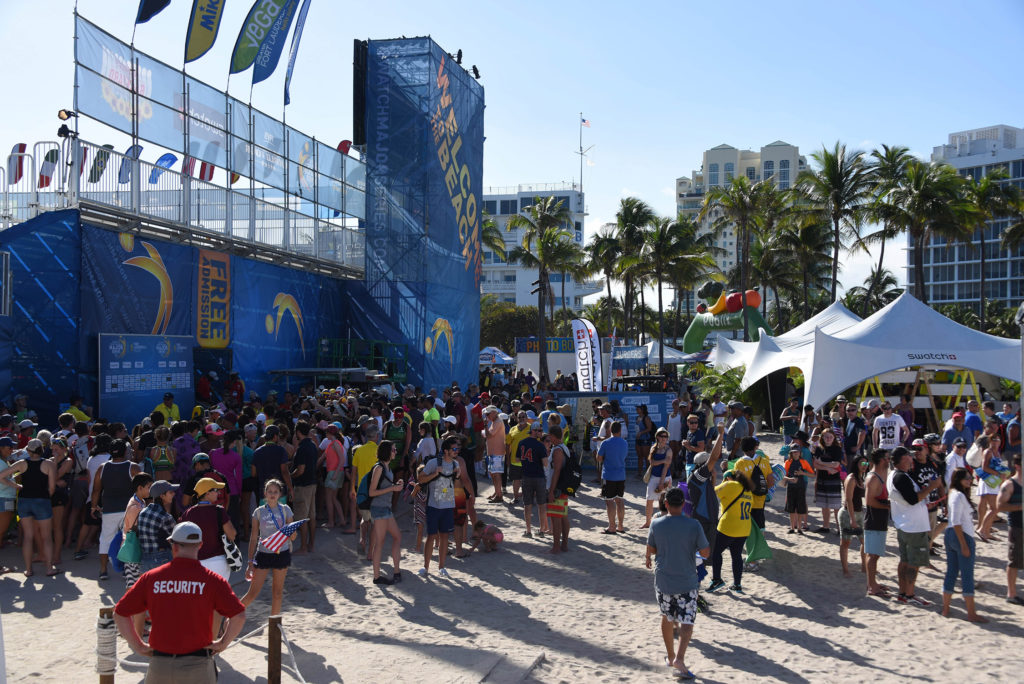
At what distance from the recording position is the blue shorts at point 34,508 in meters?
8.55

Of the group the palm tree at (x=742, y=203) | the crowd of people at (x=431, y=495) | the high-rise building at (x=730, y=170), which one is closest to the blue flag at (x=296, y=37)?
the crowd of people at (x=431, y=495)

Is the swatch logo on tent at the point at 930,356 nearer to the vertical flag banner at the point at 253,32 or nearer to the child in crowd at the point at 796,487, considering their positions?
the child in crowd at the point at 796,487

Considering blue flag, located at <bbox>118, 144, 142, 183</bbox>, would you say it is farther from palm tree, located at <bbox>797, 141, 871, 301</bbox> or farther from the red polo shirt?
palm tree, located at <bbox>797, 141, 871, 301</bbox>

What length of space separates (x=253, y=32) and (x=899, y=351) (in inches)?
675

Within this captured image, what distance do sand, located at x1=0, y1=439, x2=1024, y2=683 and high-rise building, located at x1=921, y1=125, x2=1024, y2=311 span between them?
94.8 meters

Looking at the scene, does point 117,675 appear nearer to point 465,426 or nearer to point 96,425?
point 96,425

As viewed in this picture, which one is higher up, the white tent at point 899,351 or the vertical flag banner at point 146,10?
the vertical flag banner at point 146,10

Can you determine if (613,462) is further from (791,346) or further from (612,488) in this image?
(791,346)

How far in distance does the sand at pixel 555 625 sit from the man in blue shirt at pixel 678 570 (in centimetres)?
39

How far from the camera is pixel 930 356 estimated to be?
57.1 ft

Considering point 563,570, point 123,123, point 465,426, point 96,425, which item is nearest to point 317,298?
point 123,123

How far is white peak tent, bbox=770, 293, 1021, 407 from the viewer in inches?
672

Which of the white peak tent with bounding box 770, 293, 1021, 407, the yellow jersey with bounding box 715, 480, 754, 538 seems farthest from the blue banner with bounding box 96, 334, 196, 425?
the white peak tent with bounding box 770, 293, 1021, 407

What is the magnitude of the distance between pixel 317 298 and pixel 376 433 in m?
15.5
